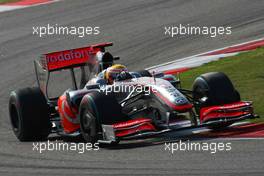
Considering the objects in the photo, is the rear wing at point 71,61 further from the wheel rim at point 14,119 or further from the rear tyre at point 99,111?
the rear tyre at point 99,111

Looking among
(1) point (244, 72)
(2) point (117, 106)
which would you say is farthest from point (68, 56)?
(1) point (244, 72)

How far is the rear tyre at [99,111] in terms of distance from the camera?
12.0 metres

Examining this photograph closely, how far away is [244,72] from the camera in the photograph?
17.5m

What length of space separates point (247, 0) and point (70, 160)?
49.2 ft

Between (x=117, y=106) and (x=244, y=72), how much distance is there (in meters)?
5.91

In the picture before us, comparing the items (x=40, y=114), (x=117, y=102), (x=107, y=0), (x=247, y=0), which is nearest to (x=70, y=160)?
(x=117, y=102)

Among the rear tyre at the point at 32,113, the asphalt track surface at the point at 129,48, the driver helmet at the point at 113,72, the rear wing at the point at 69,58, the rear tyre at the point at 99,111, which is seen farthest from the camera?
the rear wing at the point at 69,58

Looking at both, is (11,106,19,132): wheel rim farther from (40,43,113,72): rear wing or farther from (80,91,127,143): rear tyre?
(80,91,127,143): rear tyre

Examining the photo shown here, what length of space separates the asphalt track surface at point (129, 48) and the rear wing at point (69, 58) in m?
1.34

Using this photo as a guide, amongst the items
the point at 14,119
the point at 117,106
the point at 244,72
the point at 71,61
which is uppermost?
the point at 71,61

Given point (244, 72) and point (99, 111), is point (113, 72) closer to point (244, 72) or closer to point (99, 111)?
point (99, 111)

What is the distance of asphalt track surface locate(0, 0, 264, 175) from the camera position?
10250 mm

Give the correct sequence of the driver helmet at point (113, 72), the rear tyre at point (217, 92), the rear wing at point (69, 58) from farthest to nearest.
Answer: the rear wing at point (69, 58) → the driver helmet at point (113, 72) → the rear tyre at point (217, 92)

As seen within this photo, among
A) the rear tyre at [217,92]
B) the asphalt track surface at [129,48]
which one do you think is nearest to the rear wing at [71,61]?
the asphalt track surface at [129,48]
